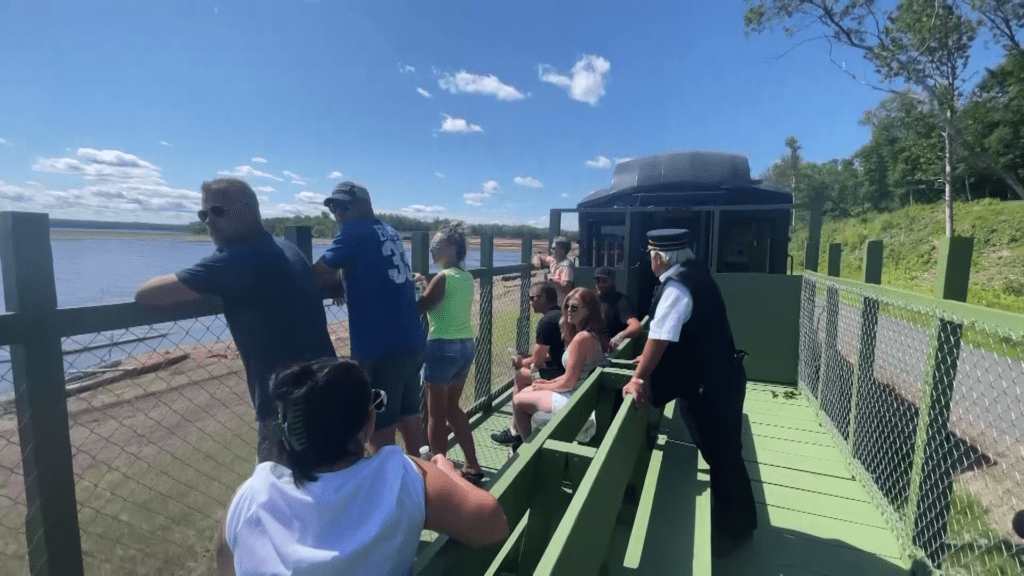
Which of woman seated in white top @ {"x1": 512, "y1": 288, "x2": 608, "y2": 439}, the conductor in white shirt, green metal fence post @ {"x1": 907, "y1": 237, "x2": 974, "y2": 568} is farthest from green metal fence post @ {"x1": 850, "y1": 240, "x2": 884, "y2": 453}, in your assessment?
woman seated in white top @ {"x1": 512, "y1": 288, "x2": 608, "y2": 439}

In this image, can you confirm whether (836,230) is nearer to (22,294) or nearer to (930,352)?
(930,352)

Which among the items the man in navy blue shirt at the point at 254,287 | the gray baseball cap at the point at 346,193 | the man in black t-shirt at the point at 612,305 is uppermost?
the gray baseball cap at the point at 346,193

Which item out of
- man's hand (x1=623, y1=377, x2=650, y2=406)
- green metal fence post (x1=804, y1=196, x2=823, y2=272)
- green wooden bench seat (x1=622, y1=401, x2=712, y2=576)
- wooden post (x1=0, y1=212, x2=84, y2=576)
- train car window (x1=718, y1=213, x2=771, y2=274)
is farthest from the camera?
train car window (x1=718, y1=213, x2=771, y2=274)

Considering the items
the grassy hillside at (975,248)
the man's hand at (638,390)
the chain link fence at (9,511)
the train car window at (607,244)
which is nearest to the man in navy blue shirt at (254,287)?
the chain link fence at (9,511)

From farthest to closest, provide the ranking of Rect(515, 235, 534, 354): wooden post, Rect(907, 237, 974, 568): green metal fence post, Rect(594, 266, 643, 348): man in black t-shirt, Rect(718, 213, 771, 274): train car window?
Rect(718, 213, 771, 274): train car window
Rect(515, 235, 534, 354): wooden post
Rect(594, 266, 643, 348): man in black t-shirt
Rect(907, 237, 974, 568): green metal fence post

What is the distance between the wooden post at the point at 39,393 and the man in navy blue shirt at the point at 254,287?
297 millimetres

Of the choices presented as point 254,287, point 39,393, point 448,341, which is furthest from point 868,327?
point 39,393

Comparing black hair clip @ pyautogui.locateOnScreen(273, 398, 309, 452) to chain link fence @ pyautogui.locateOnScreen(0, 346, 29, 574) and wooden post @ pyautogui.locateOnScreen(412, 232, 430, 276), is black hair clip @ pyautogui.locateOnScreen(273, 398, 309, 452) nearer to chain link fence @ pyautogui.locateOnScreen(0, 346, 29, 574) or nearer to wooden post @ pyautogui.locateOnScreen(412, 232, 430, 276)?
chain link fence @ pyautogui.locateOnScreen(0, 346, 29, 574)

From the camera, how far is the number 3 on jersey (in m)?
2.70

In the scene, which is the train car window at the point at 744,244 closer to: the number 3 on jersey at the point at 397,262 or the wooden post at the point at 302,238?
the number 3 on jersey at the point at 397,262

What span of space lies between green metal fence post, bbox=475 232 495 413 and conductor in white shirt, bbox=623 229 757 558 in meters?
2.08

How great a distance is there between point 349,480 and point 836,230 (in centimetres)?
4799

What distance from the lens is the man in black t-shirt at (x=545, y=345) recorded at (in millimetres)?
4188

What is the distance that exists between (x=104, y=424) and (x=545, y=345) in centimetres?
935
